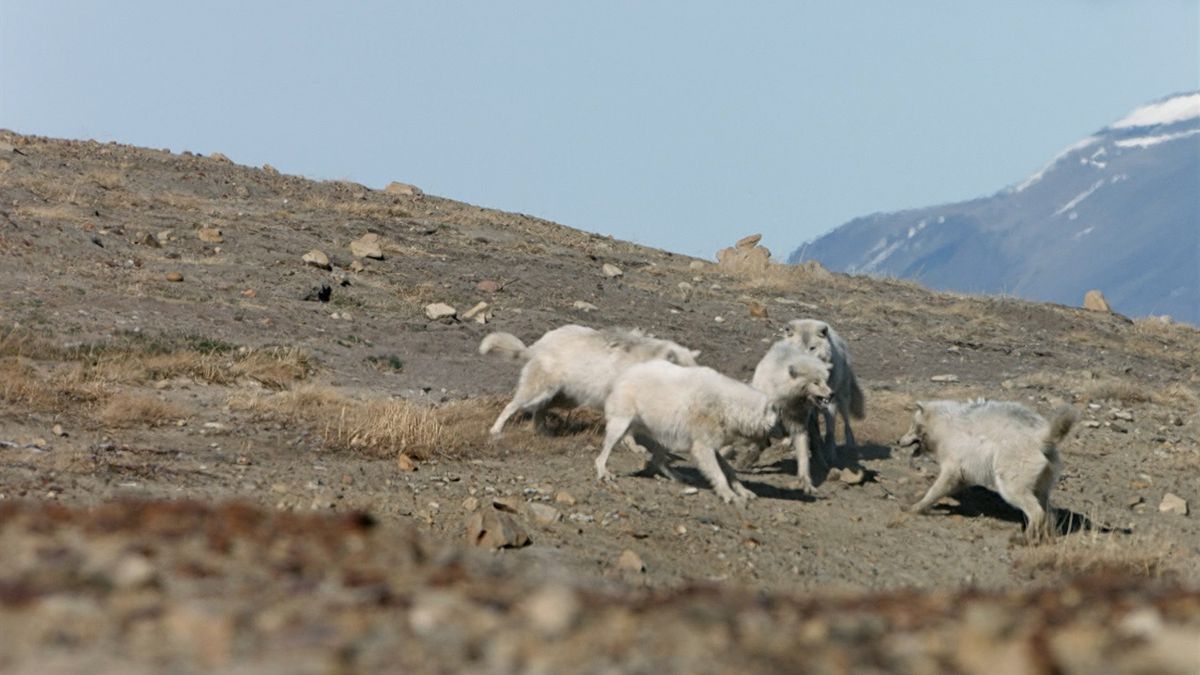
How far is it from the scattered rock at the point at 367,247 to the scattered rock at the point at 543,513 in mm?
14008

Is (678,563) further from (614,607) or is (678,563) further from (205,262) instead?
(205,262)

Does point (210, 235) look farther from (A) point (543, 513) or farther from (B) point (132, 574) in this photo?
(B) point (132, 574)

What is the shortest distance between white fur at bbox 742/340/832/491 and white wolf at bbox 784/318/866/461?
1.50 feet

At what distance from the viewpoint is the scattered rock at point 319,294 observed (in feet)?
69.9

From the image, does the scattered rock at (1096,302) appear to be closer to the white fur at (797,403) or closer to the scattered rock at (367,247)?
the scattered rock at (367,247)

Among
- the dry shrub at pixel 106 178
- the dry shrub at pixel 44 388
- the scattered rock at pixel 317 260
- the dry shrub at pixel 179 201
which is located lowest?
the dry shrub at pixel 44 388

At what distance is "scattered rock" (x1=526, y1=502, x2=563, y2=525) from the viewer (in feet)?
35.7

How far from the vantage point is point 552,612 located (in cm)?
411

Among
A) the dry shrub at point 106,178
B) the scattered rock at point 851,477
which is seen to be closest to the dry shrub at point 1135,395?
the scattered rock at point 851,477

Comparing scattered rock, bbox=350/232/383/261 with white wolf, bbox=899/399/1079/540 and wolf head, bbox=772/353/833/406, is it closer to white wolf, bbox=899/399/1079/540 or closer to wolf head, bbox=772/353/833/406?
wolf head, bbox=772/353/833/406

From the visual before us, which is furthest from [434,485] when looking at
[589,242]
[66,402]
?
[589,242]

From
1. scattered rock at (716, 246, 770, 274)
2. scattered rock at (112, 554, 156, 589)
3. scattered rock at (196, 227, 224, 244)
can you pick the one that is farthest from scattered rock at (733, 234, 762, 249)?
scattered rock at (112, 554, 156, 589)

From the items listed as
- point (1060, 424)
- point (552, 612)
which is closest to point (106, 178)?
point (1060, 424)

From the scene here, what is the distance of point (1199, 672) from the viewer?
147 inches
